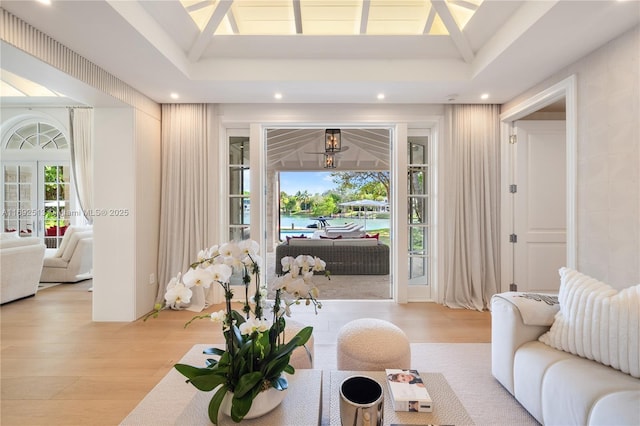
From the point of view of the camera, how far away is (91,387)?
205 centimetres

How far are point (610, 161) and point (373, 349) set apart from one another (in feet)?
7.43

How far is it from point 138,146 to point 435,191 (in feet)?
11.8

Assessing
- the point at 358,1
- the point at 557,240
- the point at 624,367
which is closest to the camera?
the point at 624,367

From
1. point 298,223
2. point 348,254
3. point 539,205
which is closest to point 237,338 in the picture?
point 539,205

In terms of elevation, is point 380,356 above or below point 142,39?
below

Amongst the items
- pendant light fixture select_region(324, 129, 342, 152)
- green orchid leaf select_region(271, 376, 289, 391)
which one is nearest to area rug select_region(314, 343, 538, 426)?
green orchid leaf select_region(271, 376, 289, 391)

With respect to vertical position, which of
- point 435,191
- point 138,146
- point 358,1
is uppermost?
point 358,1

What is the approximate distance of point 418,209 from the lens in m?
3.98

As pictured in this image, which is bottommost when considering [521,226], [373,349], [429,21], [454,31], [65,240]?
[373,349]

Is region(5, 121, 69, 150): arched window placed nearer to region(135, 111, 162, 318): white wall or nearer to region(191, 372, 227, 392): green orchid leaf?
region(135, 111, 162, 318): white wall

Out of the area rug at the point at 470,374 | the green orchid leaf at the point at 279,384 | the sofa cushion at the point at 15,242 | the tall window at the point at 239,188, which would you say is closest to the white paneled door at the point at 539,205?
the area rug at the point at 470,374

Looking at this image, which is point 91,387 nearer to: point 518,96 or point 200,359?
point 200,359

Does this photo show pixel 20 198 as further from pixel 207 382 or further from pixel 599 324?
pixel 599 324

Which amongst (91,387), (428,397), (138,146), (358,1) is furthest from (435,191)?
A: (91,387)
